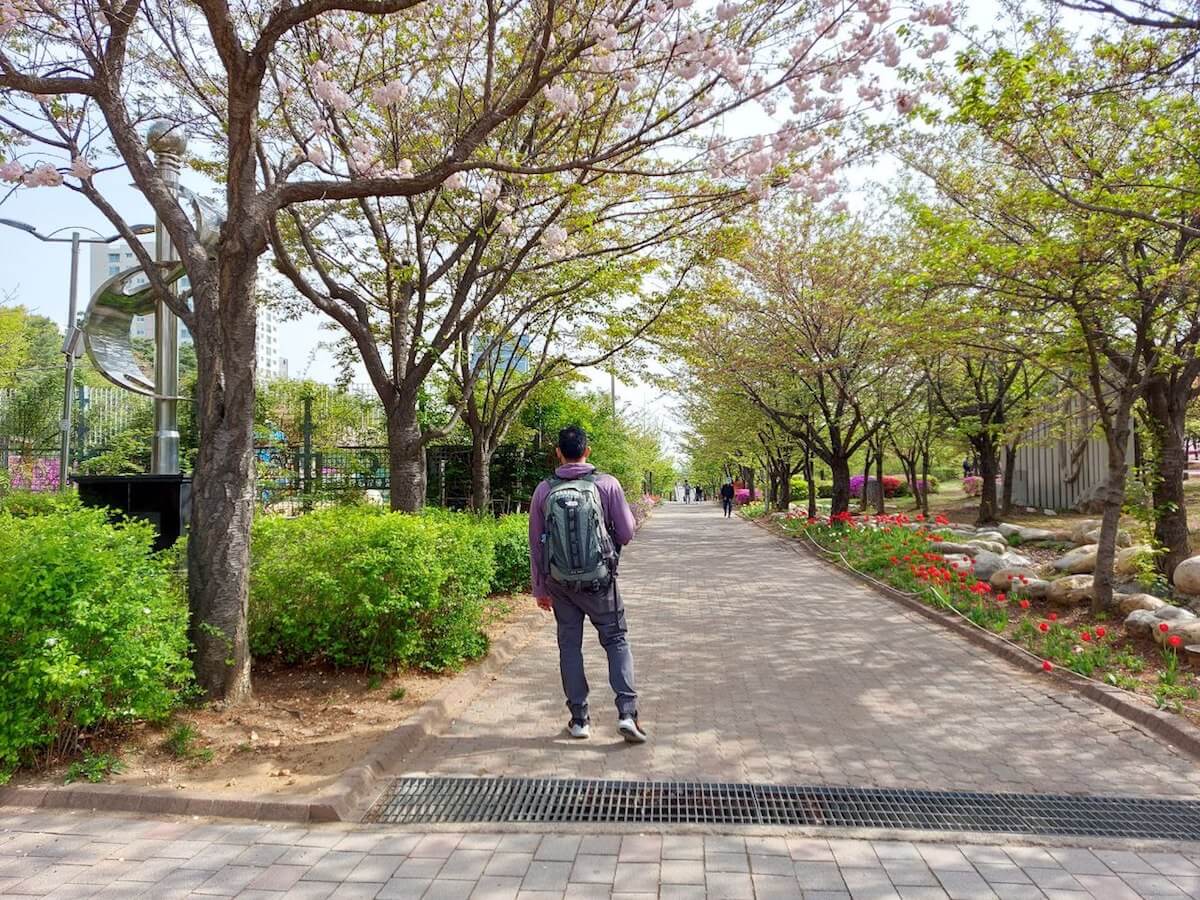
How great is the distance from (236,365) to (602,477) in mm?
2315

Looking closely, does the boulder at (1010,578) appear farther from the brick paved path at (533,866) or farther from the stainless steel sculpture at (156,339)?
the stainless steel sculpture at (156,339)

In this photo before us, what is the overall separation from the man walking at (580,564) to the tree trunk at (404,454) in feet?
14.8

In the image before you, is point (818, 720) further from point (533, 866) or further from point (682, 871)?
point (533, 866)

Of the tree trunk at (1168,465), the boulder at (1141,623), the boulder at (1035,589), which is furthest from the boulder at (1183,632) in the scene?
the tree trunk at (1168,465)

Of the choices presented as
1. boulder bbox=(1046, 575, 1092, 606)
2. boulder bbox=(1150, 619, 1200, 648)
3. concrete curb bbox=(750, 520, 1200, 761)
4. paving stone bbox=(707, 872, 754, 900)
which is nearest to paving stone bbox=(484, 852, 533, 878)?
paving stone bbox=(707, 872, 754, 900)

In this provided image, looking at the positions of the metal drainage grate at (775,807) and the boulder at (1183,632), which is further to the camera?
the boulder at (1183,632)

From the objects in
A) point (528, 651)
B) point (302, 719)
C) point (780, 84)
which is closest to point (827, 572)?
point (528, 651)

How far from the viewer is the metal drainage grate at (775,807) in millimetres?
3320

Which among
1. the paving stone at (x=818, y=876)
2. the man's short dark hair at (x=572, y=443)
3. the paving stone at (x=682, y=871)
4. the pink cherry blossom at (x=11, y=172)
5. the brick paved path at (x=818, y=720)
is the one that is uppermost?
the pink cherry blossom at (x=11, y=172)

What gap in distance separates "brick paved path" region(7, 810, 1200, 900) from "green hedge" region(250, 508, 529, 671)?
71.5 inches

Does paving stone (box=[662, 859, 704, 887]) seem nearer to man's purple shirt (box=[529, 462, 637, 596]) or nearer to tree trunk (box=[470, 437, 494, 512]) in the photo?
man's purple shirt (box=[529, 462, 637, 596])

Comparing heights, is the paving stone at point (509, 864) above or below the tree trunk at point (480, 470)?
below

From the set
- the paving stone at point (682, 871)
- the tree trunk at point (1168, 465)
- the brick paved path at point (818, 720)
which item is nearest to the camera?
the paving stone at point (682, 871)

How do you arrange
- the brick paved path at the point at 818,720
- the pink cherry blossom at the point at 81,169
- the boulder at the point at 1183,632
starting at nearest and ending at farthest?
the brick paved path at the point at 818,720 < the pink cherry blossom at the point at 81,169 < the boulder at the point at 1183,632
